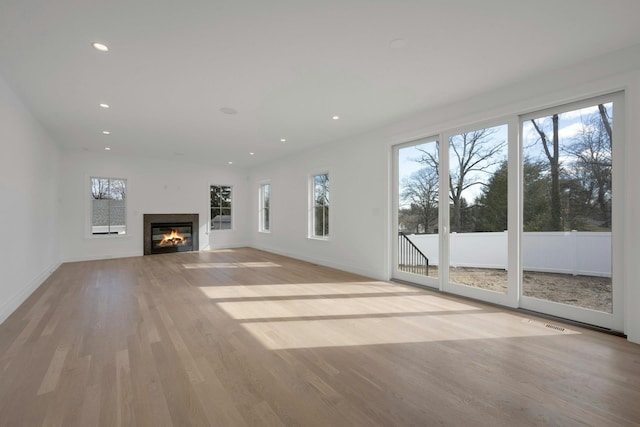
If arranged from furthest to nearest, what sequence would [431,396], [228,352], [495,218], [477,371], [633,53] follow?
[495,218] → [633,53] → [228,352] → [477,371] → [431,396]

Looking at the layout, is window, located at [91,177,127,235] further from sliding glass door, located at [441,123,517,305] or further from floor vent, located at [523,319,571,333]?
floor vent, located at [523,319,571,333]

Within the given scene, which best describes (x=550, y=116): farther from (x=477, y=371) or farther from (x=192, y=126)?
(x=192, y=126)

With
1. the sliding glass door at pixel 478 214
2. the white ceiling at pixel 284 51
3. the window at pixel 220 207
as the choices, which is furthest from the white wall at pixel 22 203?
the sliding glass door at pixel 478 214

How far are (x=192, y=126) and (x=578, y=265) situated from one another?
5633mm

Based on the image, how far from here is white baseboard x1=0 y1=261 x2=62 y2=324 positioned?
312cm

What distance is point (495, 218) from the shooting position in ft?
11.9

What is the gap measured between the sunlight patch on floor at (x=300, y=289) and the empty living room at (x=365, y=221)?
0.06 m

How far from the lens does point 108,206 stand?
7.39 meters

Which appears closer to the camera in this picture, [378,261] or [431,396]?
[431,396]

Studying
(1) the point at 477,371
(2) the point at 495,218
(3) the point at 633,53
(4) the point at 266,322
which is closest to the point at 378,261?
(2) the point at 495,218

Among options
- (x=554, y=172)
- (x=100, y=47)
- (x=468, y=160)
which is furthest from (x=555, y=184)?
(x=100, y=47)

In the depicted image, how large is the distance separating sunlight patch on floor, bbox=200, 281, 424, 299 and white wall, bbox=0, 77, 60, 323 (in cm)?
215

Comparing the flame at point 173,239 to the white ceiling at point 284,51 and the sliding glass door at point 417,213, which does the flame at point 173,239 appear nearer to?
the white ceiling at point 284,51

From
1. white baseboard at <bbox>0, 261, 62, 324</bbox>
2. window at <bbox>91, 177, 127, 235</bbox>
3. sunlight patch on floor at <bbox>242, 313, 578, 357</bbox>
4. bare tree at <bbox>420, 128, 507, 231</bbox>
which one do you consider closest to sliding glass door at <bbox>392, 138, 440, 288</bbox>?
bare tree at <bbox>420, 128, 507, 231</bbox>
